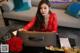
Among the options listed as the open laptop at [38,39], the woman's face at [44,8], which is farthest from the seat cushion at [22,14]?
the open laptop at [38,39]

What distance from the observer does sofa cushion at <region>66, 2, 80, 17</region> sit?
8.87 ft

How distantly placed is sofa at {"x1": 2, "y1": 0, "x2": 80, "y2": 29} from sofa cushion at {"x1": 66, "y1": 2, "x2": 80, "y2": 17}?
0.06 meters

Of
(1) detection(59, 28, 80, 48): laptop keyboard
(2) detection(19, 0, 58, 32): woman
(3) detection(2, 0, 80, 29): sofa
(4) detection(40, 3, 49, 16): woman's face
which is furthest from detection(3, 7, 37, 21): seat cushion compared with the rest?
(4) detection(40, 3, 49, 16): woman's face

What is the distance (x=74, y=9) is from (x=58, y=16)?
28 cm

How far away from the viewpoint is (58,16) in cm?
285

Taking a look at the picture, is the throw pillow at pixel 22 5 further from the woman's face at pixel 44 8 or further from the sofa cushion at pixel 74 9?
the woman's face at pixel 44 8

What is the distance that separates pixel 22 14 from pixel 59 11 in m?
0.62

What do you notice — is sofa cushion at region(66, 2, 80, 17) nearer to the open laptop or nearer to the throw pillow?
the throw pillow

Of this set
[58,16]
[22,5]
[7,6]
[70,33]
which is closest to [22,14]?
[22,5]

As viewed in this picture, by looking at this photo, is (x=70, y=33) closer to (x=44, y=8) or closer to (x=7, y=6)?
(x=44, y=8)

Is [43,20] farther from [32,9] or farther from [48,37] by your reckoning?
[32,9]

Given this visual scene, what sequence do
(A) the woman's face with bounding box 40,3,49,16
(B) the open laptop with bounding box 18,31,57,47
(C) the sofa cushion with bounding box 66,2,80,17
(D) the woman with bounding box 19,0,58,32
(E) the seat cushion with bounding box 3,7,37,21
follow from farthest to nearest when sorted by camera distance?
(E) the seat cushion with bounding box 3,7,37,21 < (C) the sofa cushion with bounding box 66,2,80,17 < (D) the woman with bounding box 19,0,58,32 < (A) the woman's face with bounding box 40,3,49,16 < (B) the open laptop with bounding box 18,31,57,47

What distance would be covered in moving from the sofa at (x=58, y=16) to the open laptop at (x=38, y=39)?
108cm

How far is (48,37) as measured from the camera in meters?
1.69
